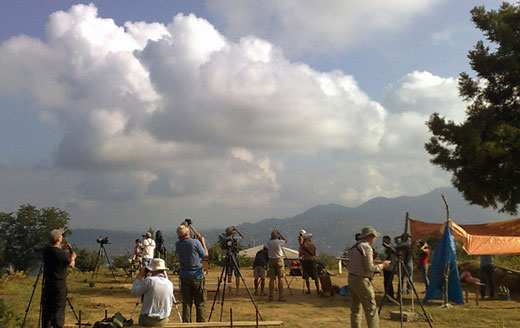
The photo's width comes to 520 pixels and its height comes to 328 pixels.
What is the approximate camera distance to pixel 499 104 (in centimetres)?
1719

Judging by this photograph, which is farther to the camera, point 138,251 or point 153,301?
point 138,251

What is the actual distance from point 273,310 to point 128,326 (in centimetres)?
495

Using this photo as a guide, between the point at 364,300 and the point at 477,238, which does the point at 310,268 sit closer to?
the point at 477,238

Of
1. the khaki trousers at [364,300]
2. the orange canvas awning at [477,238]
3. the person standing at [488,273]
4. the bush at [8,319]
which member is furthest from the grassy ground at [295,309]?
the khaki trousers at [364,300]

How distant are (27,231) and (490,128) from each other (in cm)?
5189

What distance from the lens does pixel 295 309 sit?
11133 millimetres

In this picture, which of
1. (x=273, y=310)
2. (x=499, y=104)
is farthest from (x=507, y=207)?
(x=273, y=310)

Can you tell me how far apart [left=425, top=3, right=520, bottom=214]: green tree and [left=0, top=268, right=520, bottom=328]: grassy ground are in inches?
208

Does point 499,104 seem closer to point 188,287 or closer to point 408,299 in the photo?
point 408,299

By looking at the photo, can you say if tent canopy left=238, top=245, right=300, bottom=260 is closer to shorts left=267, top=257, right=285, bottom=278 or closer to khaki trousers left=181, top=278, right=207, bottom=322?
shorts left=267, top=257, right=285, bottom=278

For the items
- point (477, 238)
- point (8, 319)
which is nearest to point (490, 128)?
point (477, 238)

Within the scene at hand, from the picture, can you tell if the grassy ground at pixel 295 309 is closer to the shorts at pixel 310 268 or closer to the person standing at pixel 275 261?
the person standing at pixel 275 261

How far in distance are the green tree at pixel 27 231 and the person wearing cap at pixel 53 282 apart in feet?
150

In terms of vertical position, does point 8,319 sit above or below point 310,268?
below
